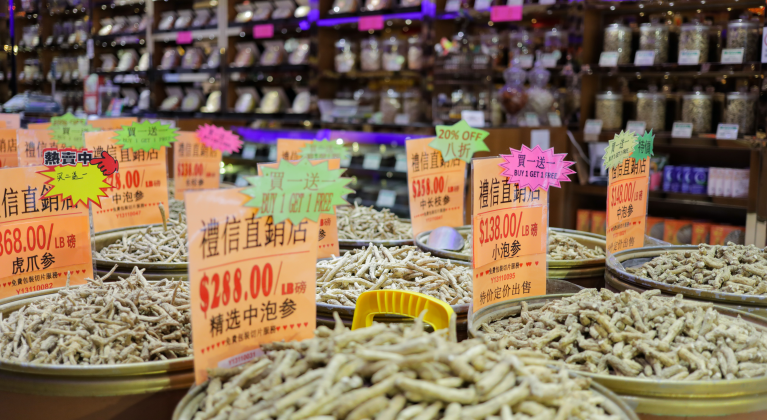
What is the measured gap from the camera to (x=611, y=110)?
419cm

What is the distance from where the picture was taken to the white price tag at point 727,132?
369 centimetres

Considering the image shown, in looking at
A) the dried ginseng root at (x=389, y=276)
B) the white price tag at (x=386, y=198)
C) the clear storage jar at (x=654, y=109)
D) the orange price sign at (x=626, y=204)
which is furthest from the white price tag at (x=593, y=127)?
→ the dried ginseng root at (x=389, y=276)

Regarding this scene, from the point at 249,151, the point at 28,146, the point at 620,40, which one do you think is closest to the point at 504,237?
the point at 28,146

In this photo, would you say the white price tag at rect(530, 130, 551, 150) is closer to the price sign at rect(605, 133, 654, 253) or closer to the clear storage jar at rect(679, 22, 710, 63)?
the clear storage jar at rect(679, 22, 710, 63)

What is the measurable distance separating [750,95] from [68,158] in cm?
357

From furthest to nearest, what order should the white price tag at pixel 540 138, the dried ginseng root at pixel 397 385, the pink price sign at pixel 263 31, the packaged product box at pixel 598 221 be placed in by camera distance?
1. the pink price sign at pixel 263 31
2. the packaged product box at pixel 598 221
3. the white price tag at pixel 540 138
4. the dried ginseng root at pixel 397 385

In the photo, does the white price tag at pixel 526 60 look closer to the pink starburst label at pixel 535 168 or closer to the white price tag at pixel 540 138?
the white price tag at pixel 540 138

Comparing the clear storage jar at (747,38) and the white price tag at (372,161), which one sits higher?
the clear storage jar at (747,38)

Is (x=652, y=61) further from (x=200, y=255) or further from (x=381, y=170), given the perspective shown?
(x=200, y=255)

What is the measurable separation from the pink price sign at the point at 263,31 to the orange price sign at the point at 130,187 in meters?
3.28

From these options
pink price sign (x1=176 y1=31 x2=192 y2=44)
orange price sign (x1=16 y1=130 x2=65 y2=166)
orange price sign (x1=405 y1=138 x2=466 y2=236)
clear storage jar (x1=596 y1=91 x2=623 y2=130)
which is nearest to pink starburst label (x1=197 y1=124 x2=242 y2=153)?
orange price sign (x1=16 y1=130 x2=65 y2=166)

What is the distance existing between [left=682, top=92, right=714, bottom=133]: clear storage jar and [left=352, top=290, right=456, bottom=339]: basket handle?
10.3ft

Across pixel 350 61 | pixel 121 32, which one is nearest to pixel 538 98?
pixel 350 61

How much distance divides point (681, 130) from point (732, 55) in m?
0.49
